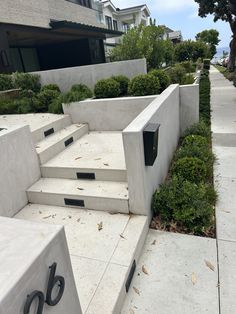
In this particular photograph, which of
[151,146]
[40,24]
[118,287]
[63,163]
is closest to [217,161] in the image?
[151,146]

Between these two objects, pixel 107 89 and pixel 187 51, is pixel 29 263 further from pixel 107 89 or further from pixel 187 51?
pixel 187 51

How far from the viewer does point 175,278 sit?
257 cm

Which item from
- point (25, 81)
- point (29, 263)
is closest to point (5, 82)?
point (25, 81)

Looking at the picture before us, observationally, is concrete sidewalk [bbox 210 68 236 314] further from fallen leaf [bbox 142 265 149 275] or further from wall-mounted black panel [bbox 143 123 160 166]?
wall-mounted black panel [bbox 143 123 160 166]

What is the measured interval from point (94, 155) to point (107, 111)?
1.78 m

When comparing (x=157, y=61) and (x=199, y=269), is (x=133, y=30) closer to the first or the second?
(x=157, y=61)

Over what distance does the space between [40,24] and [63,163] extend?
10287 mm

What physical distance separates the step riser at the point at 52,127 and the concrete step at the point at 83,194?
117 cm

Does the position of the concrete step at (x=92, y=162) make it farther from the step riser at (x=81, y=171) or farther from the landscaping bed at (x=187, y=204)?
the landscaping bed at (x=187, y=204)

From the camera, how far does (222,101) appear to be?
395 inches

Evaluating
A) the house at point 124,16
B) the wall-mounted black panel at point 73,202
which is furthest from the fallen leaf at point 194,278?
the house at point 124,16

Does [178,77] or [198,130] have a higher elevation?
[178,77]

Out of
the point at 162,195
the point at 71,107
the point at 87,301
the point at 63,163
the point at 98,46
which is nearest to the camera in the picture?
the point at 87,301

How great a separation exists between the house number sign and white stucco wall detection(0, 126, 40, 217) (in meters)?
2.23
